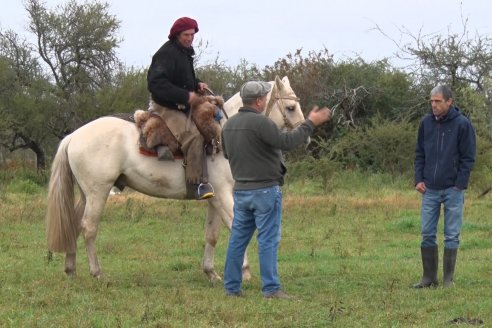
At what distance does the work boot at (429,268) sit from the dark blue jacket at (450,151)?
72cm

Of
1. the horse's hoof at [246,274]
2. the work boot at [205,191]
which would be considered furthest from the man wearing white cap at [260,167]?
the horse's hoof at [246,274]

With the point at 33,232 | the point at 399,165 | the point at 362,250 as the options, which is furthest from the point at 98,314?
the point at 399,165

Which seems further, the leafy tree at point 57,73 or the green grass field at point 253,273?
the leafy tree at point 57,73

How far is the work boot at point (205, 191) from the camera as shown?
8.75 metres

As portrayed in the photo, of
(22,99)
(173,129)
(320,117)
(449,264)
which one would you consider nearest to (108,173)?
(173,129)

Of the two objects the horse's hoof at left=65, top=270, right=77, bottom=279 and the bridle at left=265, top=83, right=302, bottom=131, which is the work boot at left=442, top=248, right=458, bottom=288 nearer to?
the bridle at left=265, top=83, right=302, bottom=131

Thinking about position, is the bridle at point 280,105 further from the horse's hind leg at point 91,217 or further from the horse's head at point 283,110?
the horse's hind leg at point 91,217

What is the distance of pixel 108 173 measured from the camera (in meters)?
9.03

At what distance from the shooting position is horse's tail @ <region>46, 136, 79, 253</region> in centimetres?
905

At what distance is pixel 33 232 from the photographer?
14.0m

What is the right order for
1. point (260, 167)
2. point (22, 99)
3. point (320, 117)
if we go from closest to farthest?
point (320, 117)
point (260, 167)
point (22, 99)

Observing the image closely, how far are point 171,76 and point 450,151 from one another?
3.14m

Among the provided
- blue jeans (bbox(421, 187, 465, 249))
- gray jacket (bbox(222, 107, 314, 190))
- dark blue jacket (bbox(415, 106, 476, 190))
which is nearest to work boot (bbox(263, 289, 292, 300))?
gray jacket (bbox(222, 107, 314, 190))

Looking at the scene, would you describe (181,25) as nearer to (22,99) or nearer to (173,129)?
(173,129)
